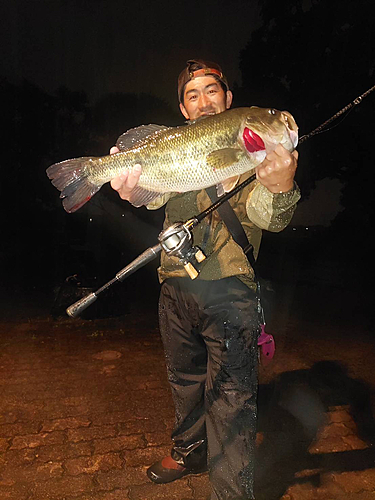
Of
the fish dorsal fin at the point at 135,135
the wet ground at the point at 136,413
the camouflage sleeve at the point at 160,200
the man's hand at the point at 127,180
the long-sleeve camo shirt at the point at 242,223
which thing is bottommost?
the wet ground at the point at 136,413

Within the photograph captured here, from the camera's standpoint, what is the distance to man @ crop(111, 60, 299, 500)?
2713 millimetres

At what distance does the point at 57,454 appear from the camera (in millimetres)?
3582

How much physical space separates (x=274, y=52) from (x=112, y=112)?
1108cm

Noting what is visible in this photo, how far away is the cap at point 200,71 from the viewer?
313cm

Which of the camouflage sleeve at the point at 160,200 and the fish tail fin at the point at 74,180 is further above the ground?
the fish tail fin at the point at 74,180

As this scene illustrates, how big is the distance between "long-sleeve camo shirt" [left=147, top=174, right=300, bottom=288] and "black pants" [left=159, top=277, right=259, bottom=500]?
99 mm

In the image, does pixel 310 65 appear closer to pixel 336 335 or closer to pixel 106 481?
pixel 336 335

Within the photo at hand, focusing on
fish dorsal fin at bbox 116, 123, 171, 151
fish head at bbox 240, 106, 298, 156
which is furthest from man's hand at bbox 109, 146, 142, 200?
fish head at bbox 240, 106, 298, 156

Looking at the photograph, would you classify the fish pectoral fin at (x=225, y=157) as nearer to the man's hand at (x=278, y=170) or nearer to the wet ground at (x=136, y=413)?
the man's hand at (x=278, y=170)

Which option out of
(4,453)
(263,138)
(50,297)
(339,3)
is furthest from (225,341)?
(339,3)

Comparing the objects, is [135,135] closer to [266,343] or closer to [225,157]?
[225,157]

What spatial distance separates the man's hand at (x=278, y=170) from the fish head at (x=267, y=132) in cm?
6

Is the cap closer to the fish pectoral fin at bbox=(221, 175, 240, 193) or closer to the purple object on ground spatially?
the fish pectoral fin at bbox=(221, 175, 240, 193)

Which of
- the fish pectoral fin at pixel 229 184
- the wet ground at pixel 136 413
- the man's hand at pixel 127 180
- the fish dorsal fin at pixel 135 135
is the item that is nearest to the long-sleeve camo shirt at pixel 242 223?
the fish pectoral fin at pixel 229 184
